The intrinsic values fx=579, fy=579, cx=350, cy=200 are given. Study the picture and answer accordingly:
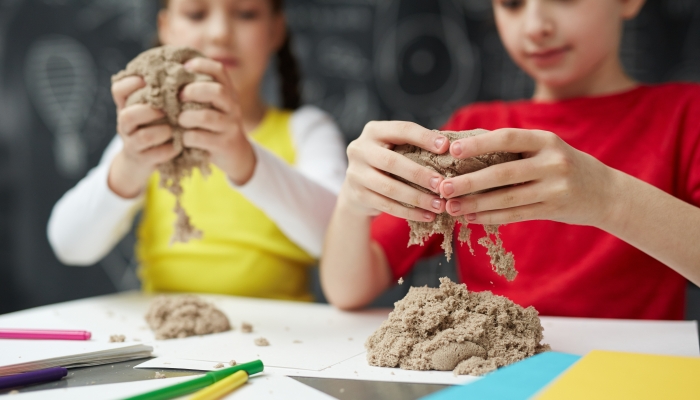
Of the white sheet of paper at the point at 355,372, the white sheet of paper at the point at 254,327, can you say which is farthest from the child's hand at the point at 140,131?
the white sheet of paper at the point at 355,372

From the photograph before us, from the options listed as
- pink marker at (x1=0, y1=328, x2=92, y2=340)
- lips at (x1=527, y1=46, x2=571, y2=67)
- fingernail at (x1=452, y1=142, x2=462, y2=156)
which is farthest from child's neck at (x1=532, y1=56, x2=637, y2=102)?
pink marker at (x1=0, y1=328, x2=92, y2=340)

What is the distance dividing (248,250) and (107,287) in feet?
4.10

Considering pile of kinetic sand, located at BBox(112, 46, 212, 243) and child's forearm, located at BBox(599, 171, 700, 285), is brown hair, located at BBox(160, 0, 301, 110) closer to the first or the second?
pile of kinetic sand, located at BBox(112, 46, 212, 243)

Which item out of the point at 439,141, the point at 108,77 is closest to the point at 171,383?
the point at 439,141

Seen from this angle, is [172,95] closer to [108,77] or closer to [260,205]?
[260,205]

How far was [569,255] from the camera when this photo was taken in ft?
3.70

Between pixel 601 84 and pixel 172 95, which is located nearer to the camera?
pixel 172 95

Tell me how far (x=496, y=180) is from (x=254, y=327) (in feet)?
1.63

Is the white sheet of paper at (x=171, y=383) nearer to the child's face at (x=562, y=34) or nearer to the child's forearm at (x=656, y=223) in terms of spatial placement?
the child's forearm at (x=656, y=223)

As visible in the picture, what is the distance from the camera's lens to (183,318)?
93 centimetres

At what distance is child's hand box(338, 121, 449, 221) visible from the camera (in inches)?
28.6

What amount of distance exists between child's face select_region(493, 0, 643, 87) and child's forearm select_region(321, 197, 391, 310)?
47 centimetres

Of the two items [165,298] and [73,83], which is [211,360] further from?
[73,83]

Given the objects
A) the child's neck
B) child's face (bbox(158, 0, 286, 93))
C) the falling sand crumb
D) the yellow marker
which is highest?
child's face (bbox(158, 0, 286, 93))
